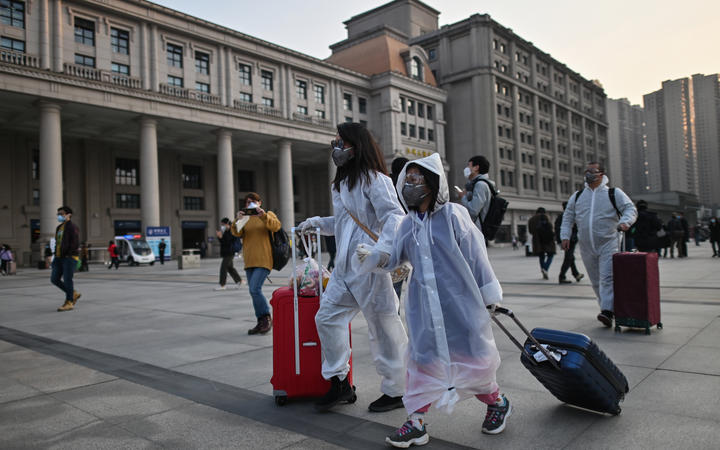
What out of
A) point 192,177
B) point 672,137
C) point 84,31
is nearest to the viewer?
point 84,31

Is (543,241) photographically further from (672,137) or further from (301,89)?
(672,137)

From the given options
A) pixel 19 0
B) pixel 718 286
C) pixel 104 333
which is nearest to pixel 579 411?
pixel 104 333

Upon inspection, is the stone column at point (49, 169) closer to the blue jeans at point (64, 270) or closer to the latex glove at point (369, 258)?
the blue jeans at point (64, 270)

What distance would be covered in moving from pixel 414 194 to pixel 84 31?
39197 millimetres

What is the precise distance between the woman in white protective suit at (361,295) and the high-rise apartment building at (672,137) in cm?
14682

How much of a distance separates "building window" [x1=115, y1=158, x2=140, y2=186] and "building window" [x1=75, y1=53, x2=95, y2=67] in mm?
10829

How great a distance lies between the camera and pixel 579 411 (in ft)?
10.7

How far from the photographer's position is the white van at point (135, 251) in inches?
1266

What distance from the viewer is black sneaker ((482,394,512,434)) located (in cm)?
291

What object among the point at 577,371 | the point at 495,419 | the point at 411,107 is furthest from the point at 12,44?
the point at 577,371

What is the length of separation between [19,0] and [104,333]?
34.7 metres

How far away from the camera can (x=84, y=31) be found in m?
34.4

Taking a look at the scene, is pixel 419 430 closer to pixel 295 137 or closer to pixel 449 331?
pixel 449 331

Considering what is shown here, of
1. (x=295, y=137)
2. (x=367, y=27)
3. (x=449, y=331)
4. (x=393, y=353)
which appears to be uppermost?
(x=367, y=27)
